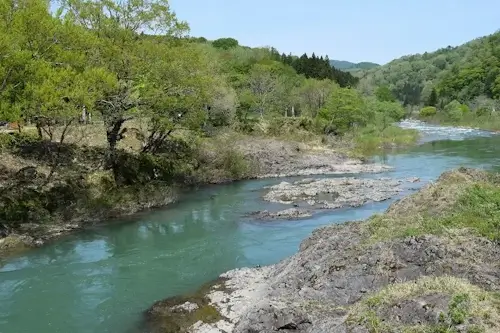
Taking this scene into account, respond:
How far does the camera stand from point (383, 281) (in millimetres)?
10898

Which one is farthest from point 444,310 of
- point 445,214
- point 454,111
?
point 454,111

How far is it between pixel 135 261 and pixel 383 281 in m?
10.2

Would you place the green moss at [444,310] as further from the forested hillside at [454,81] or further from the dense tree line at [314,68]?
the forested hillside at [454,81]

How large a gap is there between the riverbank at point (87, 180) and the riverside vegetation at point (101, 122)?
0.08 metres

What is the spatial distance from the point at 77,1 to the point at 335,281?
21414 mm

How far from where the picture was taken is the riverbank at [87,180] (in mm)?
21656

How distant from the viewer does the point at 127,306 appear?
13.5 m

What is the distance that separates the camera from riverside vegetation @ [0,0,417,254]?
19117 millimetres

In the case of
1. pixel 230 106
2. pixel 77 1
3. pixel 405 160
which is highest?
pixel 77 1

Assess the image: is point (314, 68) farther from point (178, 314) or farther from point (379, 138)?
point (178, 314)

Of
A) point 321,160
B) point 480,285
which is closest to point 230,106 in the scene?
point 321,160

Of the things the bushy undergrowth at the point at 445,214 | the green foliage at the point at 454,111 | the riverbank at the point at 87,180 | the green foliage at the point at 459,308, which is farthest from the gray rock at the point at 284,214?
the green foliage at the point at 454,111

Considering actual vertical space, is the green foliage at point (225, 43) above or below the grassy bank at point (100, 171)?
above

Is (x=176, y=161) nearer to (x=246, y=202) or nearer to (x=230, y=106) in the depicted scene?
(x=246, y=202)
